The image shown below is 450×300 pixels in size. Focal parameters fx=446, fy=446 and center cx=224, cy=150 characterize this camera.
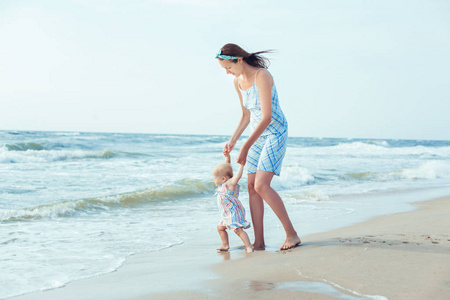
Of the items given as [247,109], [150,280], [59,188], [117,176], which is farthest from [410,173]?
[150,280]

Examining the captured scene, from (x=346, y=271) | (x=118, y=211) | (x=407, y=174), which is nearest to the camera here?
(x=346, y=271)

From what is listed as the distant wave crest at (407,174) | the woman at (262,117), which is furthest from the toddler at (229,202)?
the distant wave crest at (407,174)

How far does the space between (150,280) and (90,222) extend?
126 inches

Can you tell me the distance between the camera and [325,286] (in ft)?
8.11

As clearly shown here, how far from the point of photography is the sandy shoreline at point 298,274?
7.91ft

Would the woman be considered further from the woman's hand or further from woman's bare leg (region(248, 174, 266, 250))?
woman's bare leg (region(248, 174, 266, 250))

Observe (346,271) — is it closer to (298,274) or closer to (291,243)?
(298,274)

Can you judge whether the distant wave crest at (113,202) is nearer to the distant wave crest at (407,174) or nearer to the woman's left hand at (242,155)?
the woman's left hand at (242,155)

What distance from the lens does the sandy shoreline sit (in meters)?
2.41

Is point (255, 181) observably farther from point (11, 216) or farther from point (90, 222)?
point (11, 216)

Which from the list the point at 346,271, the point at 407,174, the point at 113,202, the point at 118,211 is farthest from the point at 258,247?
the point at 407,174

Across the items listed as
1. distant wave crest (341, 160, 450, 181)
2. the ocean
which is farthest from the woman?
distant wave crest (341, 160, 450, 181)

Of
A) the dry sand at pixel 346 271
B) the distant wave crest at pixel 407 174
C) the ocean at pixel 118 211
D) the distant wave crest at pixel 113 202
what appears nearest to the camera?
the dry sand at pixel 346 271

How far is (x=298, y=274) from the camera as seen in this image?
2752mm
